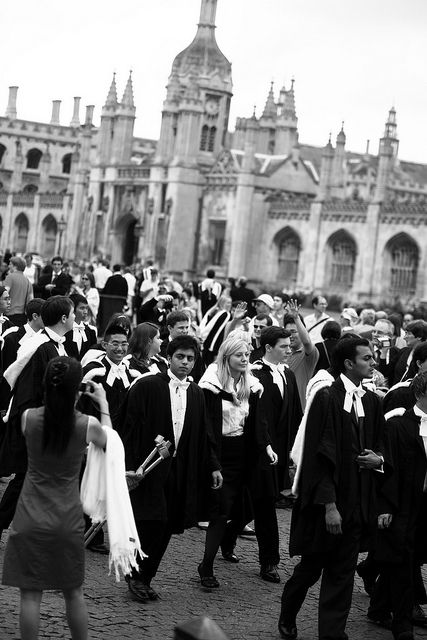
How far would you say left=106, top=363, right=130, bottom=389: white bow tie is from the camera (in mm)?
9453

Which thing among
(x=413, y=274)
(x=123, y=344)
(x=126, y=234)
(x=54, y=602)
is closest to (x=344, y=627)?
(x=54, y=602)

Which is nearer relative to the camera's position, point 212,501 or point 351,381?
point 351,381

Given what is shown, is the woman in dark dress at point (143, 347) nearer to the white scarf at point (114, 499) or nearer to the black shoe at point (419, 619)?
the black shoe at point (419, 619)

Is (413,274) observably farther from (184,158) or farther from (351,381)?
(351,381)

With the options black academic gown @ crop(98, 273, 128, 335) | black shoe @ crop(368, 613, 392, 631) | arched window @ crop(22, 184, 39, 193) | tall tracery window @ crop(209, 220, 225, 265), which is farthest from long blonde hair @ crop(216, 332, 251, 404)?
arched window @ crop(22, 184, 39, 193)

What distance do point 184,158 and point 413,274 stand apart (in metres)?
15.2

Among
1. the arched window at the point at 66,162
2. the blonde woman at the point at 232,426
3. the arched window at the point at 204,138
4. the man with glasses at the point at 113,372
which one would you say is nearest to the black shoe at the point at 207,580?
the blonde woman at the point at 232,426

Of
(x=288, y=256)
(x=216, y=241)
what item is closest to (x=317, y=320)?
(x=288, y=256)

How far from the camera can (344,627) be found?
7.55 meters

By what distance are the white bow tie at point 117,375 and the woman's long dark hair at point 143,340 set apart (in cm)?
18

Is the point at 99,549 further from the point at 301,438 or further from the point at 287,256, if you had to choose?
the point at 287,256

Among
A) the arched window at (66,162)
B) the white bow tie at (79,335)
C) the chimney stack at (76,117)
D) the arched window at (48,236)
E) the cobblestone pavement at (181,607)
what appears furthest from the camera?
the chimney stack at (76,117)

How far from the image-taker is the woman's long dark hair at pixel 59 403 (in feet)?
20.2

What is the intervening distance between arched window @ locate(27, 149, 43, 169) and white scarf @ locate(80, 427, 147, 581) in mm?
86050
